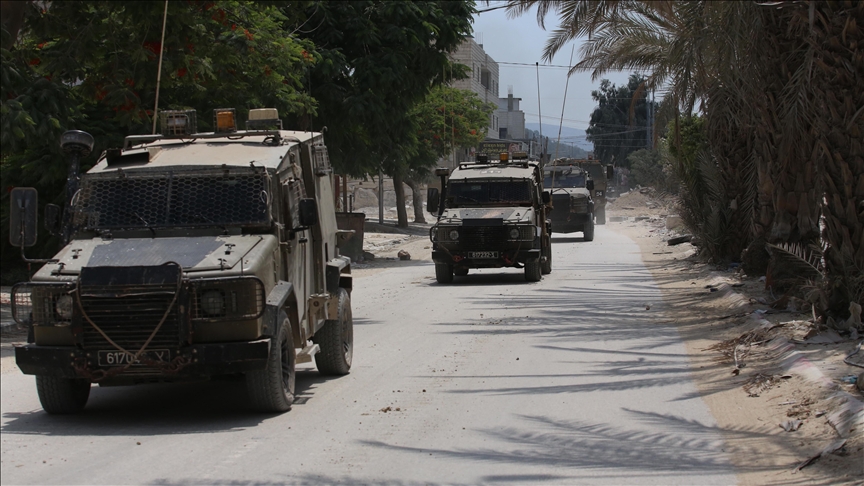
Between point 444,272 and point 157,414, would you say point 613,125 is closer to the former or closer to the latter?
point 444,272

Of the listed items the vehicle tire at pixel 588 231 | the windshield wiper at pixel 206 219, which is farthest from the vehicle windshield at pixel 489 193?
the vehicle tire at pixel 588 231

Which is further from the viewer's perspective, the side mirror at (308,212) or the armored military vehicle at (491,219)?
the armored military vehicle at (491,219)

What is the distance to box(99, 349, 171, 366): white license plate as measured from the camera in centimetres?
689

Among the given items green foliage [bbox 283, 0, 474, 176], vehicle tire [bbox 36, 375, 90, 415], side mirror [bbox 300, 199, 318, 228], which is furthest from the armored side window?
green foliage [bbox 283, 0, 474, 176]

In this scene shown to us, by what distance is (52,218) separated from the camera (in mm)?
7992

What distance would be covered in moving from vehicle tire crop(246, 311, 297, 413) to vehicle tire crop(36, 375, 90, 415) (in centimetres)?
134

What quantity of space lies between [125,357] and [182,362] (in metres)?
0.43

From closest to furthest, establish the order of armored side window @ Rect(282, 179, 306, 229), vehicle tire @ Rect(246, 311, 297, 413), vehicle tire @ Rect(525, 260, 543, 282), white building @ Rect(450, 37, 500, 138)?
vehicle tire @ Rect(246, 311, 297, 413)
armored side window @ Rect(282, 179, 306, 229)
vehicle tire @ Rect(525, 260, 543, 282)
white building @ Rect(450, 37, 500, 138)

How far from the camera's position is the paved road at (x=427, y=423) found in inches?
231

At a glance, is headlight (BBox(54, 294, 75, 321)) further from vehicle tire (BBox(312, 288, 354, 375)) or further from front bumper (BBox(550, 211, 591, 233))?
front bumper (BBox(550, 211, 591, 233))

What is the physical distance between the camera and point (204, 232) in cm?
774

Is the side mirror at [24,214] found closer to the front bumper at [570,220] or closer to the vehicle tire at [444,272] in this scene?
the vehicle tire at [444,272]

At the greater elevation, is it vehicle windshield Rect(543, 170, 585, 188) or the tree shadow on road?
vehicle windshield Rect(543, 170, 585, 188)

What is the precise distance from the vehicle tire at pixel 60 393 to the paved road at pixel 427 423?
107mm
